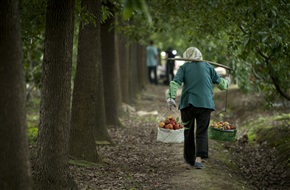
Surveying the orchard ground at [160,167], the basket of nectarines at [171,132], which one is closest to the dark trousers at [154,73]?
the orchard ground at [160,167]

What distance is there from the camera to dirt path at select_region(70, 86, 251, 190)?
9.09m

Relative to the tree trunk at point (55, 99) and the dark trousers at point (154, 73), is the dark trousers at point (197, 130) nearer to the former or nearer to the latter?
the tree trunk at point (55, 99)

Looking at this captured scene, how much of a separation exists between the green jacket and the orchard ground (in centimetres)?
118

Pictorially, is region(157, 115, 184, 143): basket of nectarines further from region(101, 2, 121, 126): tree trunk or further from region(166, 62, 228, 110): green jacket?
region(101, 2, 121, 126): tree trunk

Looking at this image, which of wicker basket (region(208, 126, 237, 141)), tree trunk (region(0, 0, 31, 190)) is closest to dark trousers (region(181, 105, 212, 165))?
wicker basket (region(208, 126, 237, 141))

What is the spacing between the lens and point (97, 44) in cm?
1084

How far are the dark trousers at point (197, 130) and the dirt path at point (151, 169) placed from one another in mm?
307

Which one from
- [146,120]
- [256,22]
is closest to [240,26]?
[256,22]

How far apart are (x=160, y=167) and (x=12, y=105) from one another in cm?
529

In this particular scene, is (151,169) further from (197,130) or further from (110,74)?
(110,74)

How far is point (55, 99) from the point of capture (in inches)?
300

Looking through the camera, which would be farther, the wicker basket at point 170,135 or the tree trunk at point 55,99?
the wicker basket at point 170,135

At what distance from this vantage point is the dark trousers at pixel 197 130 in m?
10.1

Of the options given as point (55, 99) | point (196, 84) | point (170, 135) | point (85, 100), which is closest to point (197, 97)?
point (196, 84)
